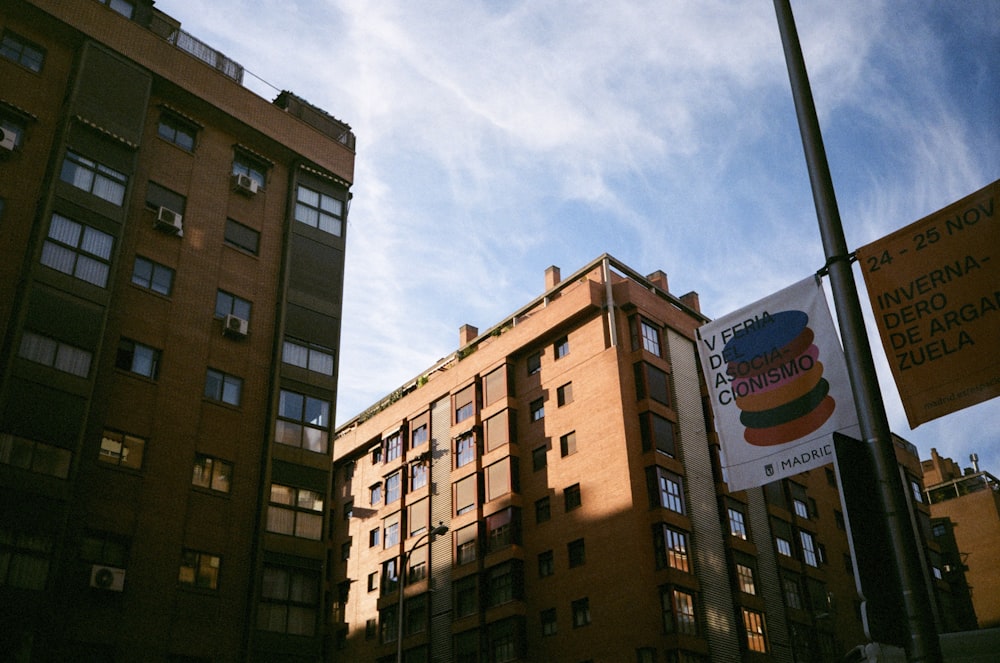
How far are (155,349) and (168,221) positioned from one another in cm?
431

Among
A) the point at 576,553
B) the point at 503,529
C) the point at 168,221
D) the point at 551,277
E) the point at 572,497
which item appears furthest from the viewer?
the point at 551,277

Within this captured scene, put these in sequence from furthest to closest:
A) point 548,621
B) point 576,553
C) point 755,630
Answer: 1. point 548,621
2. point 576,553
3. point 755,630

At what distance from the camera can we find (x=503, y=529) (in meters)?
48.1

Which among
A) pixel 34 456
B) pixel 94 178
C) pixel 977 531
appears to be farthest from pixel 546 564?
pixel 977 531

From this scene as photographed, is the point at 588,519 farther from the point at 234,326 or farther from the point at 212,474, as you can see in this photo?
the point at 212,474

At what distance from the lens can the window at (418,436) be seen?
5781 cm

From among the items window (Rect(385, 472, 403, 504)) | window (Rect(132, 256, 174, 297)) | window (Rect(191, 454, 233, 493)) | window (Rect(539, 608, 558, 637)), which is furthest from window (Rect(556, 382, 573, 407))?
window (Rect(132, 256, 174, 297))

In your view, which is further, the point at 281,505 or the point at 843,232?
the point at 281,505

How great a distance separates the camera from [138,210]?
2709 centimetres

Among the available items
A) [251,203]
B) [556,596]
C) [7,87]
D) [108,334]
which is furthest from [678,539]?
[7,87]

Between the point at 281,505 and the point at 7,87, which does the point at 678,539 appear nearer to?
the point at 281,505

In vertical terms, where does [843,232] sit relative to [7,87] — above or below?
below

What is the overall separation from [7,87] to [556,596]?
1285 inches

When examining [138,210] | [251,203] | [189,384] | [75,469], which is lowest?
[75,469]
